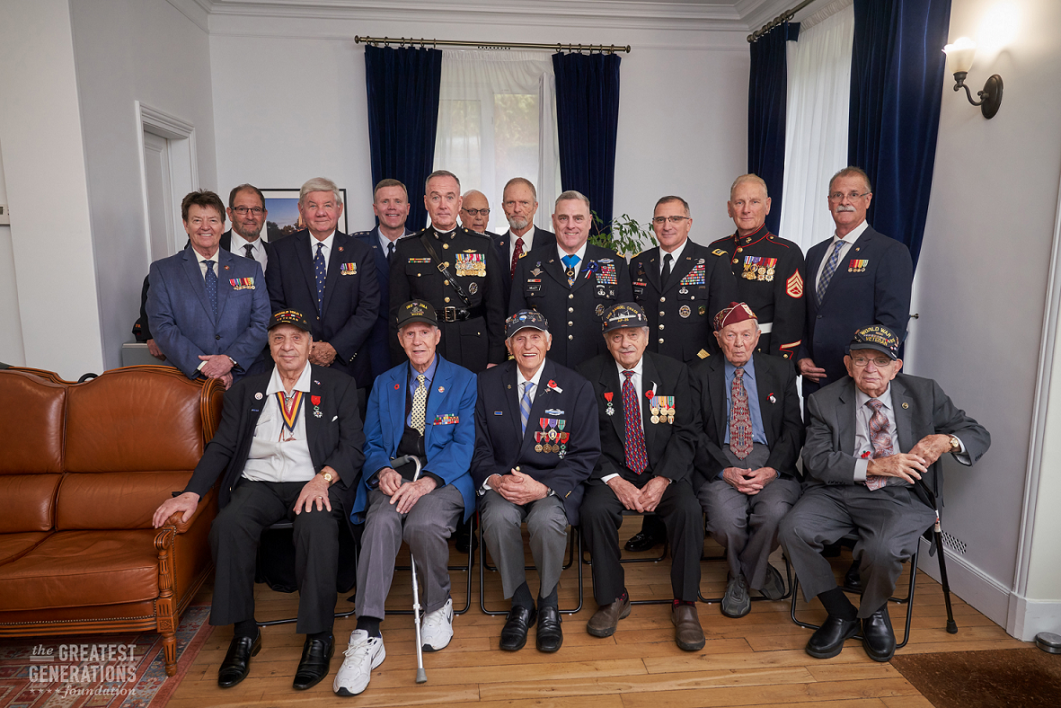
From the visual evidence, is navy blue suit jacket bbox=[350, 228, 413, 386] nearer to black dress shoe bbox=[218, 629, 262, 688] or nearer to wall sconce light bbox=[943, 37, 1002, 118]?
black dress shoe bbox=[218, 629, 262, 688]

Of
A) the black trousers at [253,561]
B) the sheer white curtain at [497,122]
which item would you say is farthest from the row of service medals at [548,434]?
the sheer white curtain at [497,122]

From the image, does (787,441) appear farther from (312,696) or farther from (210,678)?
(210,678)

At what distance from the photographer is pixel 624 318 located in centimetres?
290

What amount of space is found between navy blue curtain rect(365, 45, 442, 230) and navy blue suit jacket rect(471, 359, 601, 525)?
3277 millimetres

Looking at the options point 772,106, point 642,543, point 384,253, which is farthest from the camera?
point 772,106

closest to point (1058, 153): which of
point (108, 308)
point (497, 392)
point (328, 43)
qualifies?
point (497, 392)

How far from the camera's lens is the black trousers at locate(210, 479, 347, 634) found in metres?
2.51

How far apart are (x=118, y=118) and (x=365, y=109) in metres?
2.22

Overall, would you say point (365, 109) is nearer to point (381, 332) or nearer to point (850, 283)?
point (381, 332)

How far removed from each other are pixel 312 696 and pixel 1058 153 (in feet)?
11.5

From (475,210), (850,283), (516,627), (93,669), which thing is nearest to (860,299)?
(850,283)

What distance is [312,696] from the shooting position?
93.4 inches

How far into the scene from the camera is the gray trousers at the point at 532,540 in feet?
8.84

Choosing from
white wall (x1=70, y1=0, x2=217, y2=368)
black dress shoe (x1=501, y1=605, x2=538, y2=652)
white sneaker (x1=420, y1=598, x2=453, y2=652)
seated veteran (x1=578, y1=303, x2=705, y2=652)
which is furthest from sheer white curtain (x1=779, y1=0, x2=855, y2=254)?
white wall (x1=70, y1=0, x2=217, y2=368)
